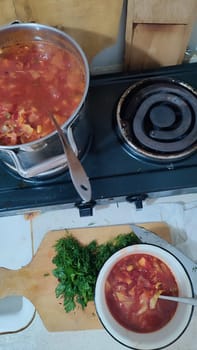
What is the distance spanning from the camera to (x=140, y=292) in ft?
2.64

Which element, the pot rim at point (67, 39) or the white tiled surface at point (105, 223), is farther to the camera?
the white tiled surface at point (105, 223)

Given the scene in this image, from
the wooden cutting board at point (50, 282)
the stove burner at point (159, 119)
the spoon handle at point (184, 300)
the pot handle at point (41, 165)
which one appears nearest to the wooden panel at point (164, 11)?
the stove burner at point (159, 119)

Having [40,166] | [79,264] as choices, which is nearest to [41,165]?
[40,166]

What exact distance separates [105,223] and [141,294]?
6.7 inches

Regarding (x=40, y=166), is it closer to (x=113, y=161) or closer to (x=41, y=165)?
(x=41, y=165)

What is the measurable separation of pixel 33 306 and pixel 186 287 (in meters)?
0.31

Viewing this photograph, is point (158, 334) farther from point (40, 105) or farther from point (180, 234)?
point (40, 105)

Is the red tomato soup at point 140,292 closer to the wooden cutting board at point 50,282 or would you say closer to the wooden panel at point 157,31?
the wooden cutting board at point 50,282

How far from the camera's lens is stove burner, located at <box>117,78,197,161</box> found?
0.81 metres

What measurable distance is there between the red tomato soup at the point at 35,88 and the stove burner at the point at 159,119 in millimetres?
138

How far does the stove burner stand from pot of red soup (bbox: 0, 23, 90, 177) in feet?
0.35

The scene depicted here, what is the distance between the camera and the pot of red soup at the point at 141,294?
0.76 m

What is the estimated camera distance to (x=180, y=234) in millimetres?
876

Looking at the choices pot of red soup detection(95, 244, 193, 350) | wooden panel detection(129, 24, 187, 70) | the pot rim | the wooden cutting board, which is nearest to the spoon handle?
pot of red soup detection(95, 244, 193, 350)
